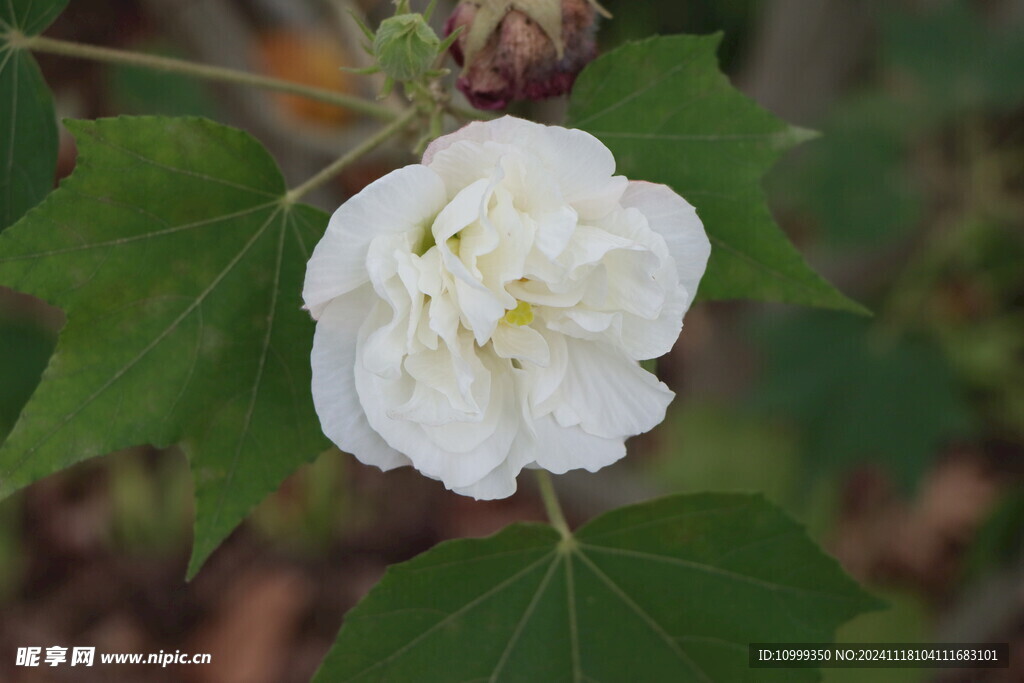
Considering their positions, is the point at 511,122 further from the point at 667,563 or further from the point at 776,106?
the point at 776,106

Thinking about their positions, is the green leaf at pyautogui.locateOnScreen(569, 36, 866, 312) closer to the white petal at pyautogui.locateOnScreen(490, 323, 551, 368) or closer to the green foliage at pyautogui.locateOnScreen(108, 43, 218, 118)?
the white petal at pyautogui.locateOnScreen(490, 323, 551, 368)

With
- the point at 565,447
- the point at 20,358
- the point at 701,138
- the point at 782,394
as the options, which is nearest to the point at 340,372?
the point at 565,447

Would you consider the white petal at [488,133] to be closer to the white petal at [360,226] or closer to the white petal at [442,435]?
the white petal at [360,226]

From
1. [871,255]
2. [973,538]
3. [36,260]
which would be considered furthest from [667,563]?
[973,538]

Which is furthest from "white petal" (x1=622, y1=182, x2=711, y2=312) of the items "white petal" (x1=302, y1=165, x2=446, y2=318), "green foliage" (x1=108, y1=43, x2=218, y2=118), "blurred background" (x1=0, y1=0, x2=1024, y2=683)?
"green foliage" (x1=108, y1=43, x2=218, y2=118)

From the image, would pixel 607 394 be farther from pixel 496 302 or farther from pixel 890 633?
pixel 890 633

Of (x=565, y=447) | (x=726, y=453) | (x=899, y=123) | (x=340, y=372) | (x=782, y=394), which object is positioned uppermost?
(x=340, y=372)

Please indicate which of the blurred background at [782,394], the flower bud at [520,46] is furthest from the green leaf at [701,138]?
the blurred background at [782,394]
